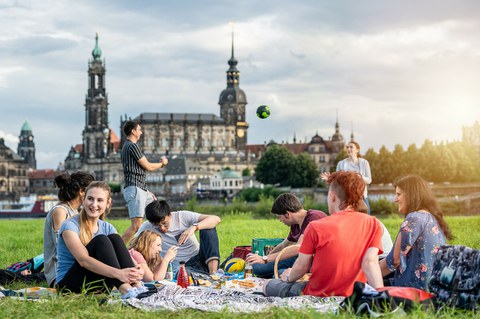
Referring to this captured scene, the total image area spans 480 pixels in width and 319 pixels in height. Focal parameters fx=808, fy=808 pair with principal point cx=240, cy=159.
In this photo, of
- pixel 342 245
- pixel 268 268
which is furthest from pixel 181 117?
pixel 342 245

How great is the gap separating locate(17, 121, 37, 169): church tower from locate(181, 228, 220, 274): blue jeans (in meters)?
148

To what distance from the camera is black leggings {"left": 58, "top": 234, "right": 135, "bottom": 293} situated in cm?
548

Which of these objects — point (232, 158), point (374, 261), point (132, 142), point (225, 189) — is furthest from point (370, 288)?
point (232, 158)

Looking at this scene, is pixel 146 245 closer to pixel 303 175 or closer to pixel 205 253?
pixel 205 253

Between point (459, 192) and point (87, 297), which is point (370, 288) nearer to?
point (87, 297)

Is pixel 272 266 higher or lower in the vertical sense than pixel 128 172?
lower

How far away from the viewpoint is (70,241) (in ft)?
18.0

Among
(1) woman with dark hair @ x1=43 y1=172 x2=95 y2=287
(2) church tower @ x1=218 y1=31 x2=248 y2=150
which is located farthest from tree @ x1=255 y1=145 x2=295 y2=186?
(1) woman with dark hair @ x1=43 y1=172 x2=95 y2=287

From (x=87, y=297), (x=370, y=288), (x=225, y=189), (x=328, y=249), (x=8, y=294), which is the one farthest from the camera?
(x=225, y=189)

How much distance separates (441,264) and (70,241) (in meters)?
2.44

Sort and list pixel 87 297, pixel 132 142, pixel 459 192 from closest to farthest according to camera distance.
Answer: pixel 87 297, pixel 132 142, pixel 459 192

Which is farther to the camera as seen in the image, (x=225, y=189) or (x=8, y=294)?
(x=225, y=189)

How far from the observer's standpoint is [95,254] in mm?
5488

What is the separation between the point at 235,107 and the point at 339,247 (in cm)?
10411
